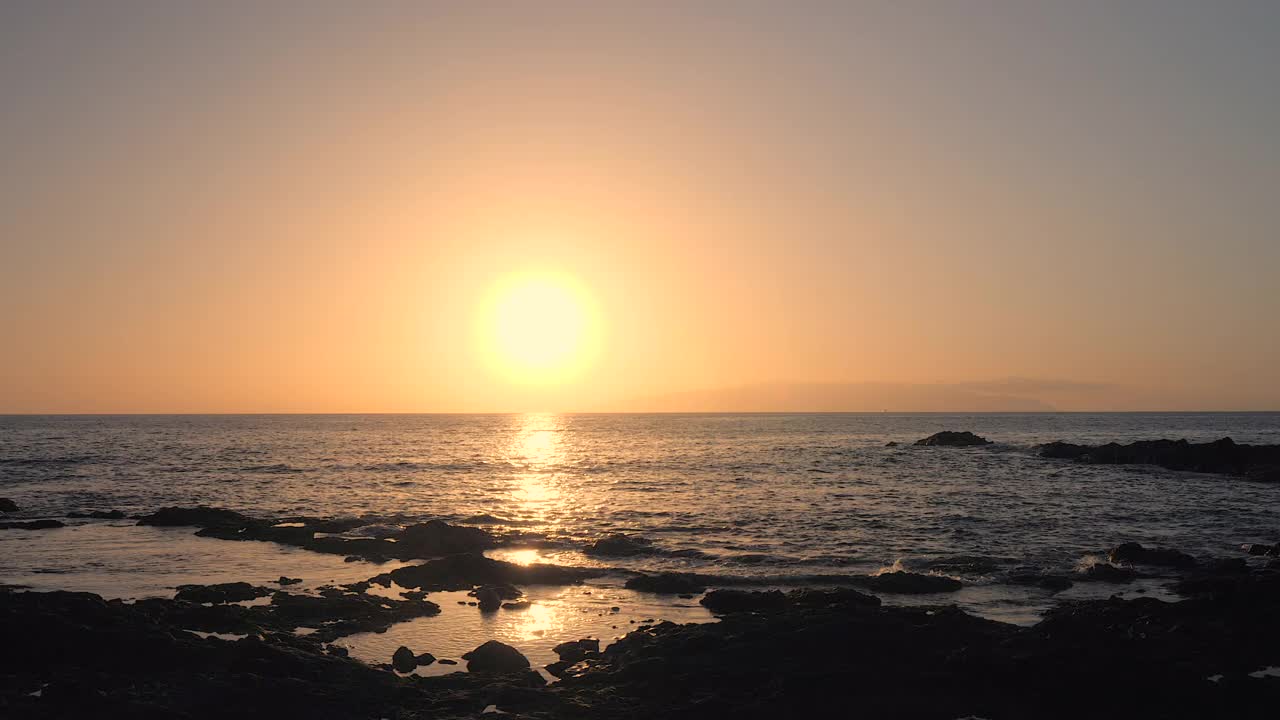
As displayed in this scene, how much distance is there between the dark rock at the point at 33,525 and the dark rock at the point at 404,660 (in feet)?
109

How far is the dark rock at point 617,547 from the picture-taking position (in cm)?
3594

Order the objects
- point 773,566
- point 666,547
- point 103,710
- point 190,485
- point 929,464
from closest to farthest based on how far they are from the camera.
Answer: point 103,710
point 773,566
point 666,547
point 190,485
point 929,464

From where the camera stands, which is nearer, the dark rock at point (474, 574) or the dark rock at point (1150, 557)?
the dark rock at point (474, 574)

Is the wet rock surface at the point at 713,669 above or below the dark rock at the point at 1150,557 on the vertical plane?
above

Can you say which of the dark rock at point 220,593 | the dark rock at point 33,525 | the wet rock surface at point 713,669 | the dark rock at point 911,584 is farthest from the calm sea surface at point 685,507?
the wet rock surface at point 713,669

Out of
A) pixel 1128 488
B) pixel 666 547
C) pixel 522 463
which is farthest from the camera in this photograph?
pixel 522 463

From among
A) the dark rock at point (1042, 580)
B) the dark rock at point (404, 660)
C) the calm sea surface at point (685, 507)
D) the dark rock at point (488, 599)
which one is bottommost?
the calm sea surface at point (685, 507)

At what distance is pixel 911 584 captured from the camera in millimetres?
27234

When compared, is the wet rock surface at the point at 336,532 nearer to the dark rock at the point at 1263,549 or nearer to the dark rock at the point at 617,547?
the dark rock at the point at 617,547

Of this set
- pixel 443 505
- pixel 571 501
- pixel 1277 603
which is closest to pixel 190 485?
pixel 443 505

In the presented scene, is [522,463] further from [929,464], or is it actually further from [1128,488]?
[1128,488]

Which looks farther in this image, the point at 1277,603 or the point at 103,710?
the point at 1277,603

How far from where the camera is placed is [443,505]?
56.6 meters

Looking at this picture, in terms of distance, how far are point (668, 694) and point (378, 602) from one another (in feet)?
37.3
